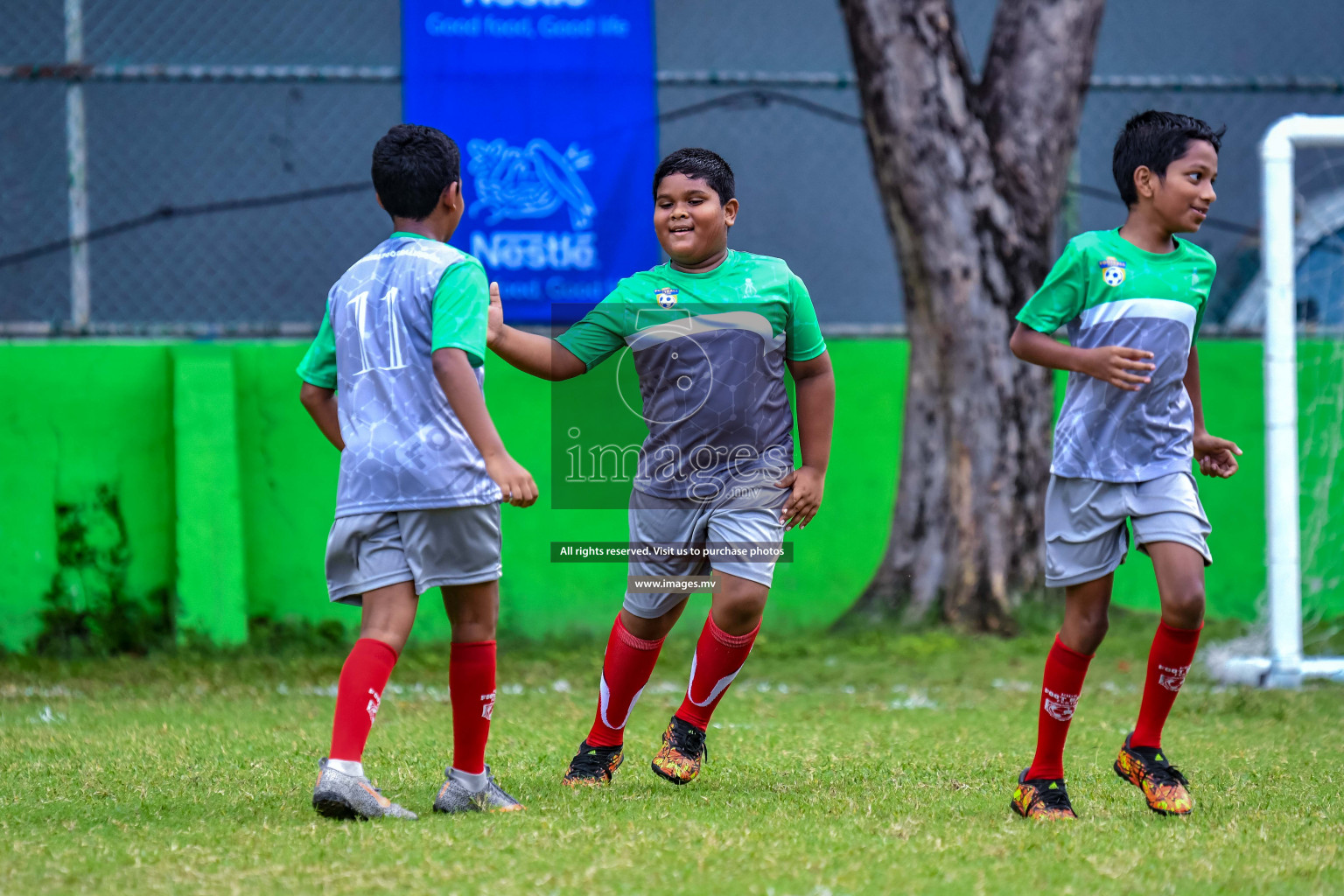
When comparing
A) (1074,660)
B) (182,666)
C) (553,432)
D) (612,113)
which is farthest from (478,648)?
(612,113)

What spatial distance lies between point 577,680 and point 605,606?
939mm

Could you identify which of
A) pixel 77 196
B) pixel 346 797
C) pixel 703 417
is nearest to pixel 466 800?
pixel 346 797

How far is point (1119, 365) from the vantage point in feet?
10.4

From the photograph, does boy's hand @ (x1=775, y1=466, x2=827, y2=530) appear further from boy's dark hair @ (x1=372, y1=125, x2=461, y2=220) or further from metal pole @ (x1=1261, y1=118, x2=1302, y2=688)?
metal pole @ (x1=1261, y1=118, x2=1302, y2=688)

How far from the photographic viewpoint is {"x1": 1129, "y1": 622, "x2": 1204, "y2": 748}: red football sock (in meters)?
3.35

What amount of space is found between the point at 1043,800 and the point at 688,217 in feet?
5.34

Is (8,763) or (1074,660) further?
(8,763)

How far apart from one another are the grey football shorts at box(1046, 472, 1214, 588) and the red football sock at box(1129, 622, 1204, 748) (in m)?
0.21

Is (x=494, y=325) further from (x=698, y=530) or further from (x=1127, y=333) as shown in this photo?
Answer: (x=1127, y=333)

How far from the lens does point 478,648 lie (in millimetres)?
3209

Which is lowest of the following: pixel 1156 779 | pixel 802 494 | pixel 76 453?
pixel 1156 779

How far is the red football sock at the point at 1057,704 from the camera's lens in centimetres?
323

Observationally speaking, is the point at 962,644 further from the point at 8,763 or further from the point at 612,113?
the point at 8,763

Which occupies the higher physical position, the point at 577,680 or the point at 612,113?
the point at 612,113
